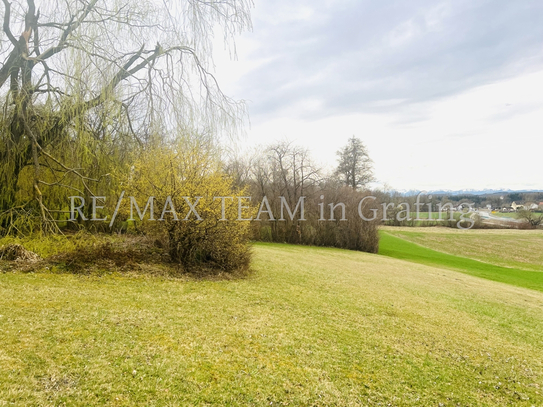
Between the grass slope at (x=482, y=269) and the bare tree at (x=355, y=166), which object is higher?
the bare tree at (x=355, y=166)

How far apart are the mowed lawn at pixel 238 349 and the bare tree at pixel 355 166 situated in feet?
103

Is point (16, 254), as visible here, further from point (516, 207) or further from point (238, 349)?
point (516, 207)

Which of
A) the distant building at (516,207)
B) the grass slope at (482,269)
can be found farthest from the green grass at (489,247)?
the distant building at (516,207)

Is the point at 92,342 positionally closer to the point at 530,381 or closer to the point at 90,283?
the point at 90,283

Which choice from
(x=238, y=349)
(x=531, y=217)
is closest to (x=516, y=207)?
(x=531, y=217)

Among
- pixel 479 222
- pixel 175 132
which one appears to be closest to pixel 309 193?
pixel 175 132

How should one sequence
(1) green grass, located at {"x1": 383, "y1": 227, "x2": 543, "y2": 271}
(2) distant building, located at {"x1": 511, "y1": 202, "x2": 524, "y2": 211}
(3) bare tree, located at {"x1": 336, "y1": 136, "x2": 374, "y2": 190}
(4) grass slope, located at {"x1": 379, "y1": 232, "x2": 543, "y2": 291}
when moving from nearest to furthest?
(4) grass slope, located at {"x1": 379, "y1": 232, "x2": 543, "y2": 291}, (1) green grass, located at {"x1": 383, "y1": 227, "x2": 543, "y2": 271}, (3) bare tree, located at {"x1": 336, "y1": 136, "x2": 374, "y2": 190}, (2) distant building, located at {"x1": 511, "y1": 202, "x2": 524, "y2": 211}

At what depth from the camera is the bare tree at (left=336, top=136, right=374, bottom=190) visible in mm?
37094

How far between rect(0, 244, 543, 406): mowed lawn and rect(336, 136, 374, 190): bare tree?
31249 millimetres

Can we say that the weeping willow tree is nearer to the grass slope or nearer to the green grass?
the grass slope

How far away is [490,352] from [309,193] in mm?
21102

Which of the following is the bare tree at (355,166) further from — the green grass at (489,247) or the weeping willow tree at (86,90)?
the weeping willow tree at (86,90)

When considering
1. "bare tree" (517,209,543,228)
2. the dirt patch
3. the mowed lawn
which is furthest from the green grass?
the dirt patch

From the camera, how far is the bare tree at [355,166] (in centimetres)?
3709
